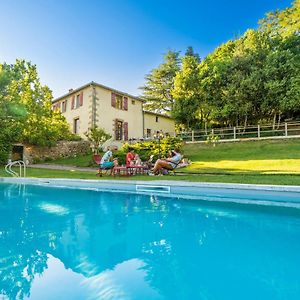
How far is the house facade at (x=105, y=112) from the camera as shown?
21.7m

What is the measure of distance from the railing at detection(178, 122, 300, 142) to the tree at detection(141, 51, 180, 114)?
13.7 meters

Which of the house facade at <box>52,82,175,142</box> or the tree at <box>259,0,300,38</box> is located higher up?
the tree at <box>259,0,300,38</box>

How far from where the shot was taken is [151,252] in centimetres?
321

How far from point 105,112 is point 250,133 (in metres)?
12.4

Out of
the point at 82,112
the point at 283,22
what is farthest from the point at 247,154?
the point at 283,22

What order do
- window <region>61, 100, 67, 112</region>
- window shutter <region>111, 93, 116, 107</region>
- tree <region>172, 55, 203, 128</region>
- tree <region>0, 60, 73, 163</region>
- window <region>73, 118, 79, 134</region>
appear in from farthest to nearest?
window <region>61, 100, 67, 112</region> < window <region>73, 118, 79, 134</region> < window shutter <region>111, 93, 116, 107</region> < tree <region>172, 55, 203, 128</region> < tree <region>0, 60, 73, 163</region>

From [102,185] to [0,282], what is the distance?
19.2 ft

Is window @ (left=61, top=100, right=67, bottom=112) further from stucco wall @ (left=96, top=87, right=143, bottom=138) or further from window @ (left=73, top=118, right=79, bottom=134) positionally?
stucco wall @ (left=96, top=87, right=143, bottom=138)

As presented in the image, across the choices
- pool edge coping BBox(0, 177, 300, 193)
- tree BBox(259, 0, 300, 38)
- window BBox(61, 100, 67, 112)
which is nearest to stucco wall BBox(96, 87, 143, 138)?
window BBox(61, 100, 67, 112)

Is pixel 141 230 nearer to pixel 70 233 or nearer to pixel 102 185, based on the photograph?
pixel 70 233

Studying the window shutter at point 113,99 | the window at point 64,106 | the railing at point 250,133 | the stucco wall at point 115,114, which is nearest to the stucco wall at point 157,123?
the stucco wall at point 115,114

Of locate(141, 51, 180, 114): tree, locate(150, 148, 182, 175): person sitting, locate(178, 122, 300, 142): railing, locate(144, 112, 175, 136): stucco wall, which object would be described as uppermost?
locate(141, 51, 180, 114): tree

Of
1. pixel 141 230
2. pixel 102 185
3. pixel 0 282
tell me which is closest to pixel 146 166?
pixel 102 185

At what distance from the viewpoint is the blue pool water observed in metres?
2.32
